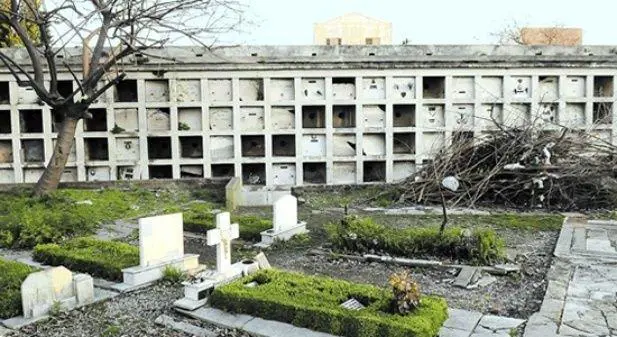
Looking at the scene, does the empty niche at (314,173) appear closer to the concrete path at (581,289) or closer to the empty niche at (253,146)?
the empty niche at (253,146)

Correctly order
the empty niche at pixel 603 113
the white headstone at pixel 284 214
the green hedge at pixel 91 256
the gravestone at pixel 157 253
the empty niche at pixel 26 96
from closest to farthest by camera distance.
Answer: the gravestone at pixel 157 253, the green hedge at pixel 91 256, the white headstone at pixel 284 214, the empty niche at pixel 26 96, the empty niche at pixel 603 113

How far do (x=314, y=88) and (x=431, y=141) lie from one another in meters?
2.59

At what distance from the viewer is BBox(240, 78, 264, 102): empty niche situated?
11.4 meters

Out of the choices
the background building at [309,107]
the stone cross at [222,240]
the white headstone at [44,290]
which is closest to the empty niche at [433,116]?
the background building at [309,107]

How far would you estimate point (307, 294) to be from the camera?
14.2 ft

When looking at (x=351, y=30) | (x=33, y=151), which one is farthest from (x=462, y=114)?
(x=351, y=30)

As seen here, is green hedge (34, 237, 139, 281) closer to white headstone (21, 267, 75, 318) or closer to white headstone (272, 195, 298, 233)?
white headstone (21, 267, 75, 318)

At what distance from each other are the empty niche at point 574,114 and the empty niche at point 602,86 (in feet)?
1.26

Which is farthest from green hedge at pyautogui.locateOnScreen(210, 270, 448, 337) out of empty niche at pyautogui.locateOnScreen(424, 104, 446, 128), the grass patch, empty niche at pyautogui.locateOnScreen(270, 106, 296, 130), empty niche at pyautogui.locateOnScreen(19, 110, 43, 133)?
empty niche at pyautogui.locateOnScreen(19, 110, 43, 133)

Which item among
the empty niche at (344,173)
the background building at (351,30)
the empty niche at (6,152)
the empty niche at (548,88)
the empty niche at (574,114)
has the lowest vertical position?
the empty niche at (344,173)

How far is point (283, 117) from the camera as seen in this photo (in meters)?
11.4

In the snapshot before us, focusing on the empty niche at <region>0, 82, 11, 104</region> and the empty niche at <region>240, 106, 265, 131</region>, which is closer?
the empty niche at <region>0, 82, 11, 104</region>

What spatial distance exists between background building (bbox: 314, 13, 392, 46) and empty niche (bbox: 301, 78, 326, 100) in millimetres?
15585

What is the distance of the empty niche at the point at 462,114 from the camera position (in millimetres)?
11398
